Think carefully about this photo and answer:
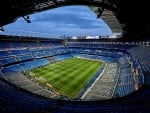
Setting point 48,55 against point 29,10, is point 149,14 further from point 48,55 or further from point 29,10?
point 48,55

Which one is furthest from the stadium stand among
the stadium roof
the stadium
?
the stadium roof

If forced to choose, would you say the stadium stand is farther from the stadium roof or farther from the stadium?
the stadium roof

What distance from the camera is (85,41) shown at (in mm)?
77625

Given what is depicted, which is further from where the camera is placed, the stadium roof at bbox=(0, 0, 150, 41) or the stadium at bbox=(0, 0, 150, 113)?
the stadium roof at bbox=(0, 0, 150, 41)

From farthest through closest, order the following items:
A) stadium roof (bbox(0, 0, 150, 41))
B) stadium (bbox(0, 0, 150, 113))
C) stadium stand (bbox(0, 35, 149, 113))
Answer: stadium stand (bbox(0, 35, 149, 113)) < stadium roof (bbox(0, 0, 150, 41)) < stadium (bbox(0, 0, 150, 113))

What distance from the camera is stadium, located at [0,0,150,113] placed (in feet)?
50.0

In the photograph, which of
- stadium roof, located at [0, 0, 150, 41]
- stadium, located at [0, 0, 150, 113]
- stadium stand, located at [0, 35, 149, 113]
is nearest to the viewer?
stadium, located at [0, 0, 150, 113]

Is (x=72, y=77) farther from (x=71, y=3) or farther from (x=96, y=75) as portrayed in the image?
(x=71, y=3)

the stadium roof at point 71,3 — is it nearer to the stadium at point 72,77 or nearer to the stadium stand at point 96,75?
the stadium at point 72,77

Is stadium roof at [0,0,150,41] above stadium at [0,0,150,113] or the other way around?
above

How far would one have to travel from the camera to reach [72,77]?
34.3m

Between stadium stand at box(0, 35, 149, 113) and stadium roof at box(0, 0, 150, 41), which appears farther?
stadium stand at box(0, 35, 149, 113)

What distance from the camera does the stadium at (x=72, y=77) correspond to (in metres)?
15.2

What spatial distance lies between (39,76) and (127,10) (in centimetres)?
1656
